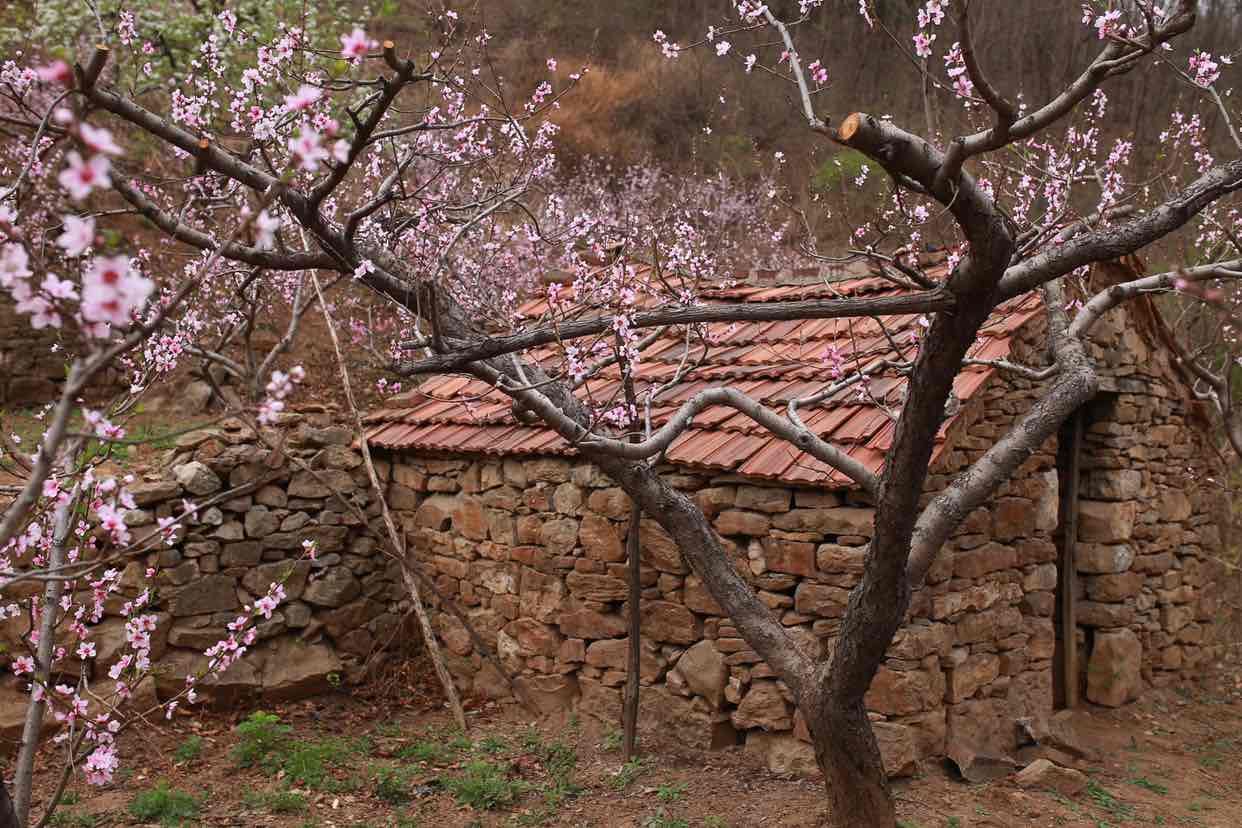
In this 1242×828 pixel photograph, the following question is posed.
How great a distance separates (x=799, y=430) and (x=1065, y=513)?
320 centimetres

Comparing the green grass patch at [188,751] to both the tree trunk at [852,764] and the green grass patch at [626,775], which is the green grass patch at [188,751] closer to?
the green grass patch at [626,775]

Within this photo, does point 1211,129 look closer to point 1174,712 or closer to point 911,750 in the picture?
point 1174,712

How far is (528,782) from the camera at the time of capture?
4707mm

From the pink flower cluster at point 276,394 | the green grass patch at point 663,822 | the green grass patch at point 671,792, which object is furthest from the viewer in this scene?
the green grass patch at point 671,792

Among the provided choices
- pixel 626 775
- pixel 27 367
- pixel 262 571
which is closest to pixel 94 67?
pixel 626 775

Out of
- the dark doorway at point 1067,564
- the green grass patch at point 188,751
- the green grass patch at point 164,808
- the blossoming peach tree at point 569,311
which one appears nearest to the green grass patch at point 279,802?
the green grass patch at point 164,808

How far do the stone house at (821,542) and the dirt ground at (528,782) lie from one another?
0.71 ft

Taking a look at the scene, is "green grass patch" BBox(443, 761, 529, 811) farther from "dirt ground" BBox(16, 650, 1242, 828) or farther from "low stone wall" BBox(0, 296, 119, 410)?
"low stone wall" BBox(0, 296, 119, 410)

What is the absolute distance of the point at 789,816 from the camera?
159 inches

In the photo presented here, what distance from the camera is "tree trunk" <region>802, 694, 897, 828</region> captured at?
364cm

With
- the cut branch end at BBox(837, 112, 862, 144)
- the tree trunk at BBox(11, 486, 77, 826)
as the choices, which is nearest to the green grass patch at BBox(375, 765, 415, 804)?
the tree trunk at BBox(11, 486, 77, 826)

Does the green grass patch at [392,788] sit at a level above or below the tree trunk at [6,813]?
below

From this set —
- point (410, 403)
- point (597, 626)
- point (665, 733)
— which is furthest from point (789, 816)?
point (410, 403)

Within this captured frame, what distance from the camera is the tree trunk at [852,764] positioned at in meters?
3.64
